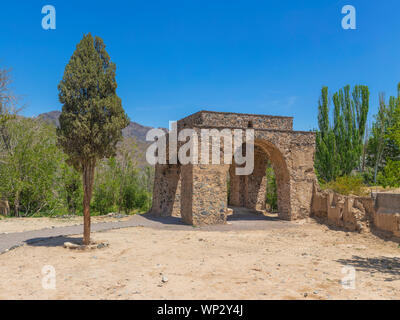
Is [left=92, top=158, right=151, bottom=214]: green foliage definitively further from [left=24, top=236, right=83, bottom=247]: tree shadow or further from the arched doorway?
[left=24, top=236, right=83, bottom=247]: tree shadow

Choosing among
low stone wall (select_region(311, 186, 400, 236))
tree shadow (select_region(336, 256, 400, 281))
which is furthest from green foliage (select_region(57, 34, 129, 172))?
low stone wall (select_region(311, 186, 400, 236))

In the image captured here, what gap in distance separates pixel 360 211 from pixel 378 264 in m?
5.12

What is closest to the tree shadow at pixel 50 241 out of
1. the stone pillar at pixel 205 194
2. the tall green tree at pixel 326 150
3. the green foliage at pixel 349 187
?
the stone pillar at pixel 205 194

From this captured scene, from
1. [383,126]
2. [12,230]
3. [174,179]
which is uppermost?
[383,126]

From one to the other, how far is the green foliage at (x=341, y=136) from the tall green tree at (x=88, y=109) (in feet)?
66.7

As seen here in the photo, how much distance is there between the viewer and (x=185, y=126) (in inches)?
630

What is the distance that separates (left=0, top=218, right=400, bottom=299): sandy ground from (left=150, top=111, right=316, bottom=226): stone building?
2.80 m

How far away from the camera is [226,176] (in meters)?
14.3

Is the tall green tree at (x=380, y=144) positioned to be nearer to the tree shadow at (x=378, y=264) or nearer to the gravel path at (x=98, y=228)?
the gravel path at (x=98, y=228)

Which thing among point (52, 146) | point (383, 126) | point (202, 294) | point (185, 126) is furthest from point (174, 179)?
point (383, 126)

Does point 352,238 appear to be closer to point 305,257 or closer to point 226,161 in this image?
point 305,257

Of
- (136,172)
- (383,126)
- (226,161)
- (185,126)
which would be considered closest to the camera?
(226,161)

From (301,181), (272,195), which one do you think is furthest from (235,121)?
(272,195)

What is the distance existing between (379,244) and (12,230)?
14.1 metres
